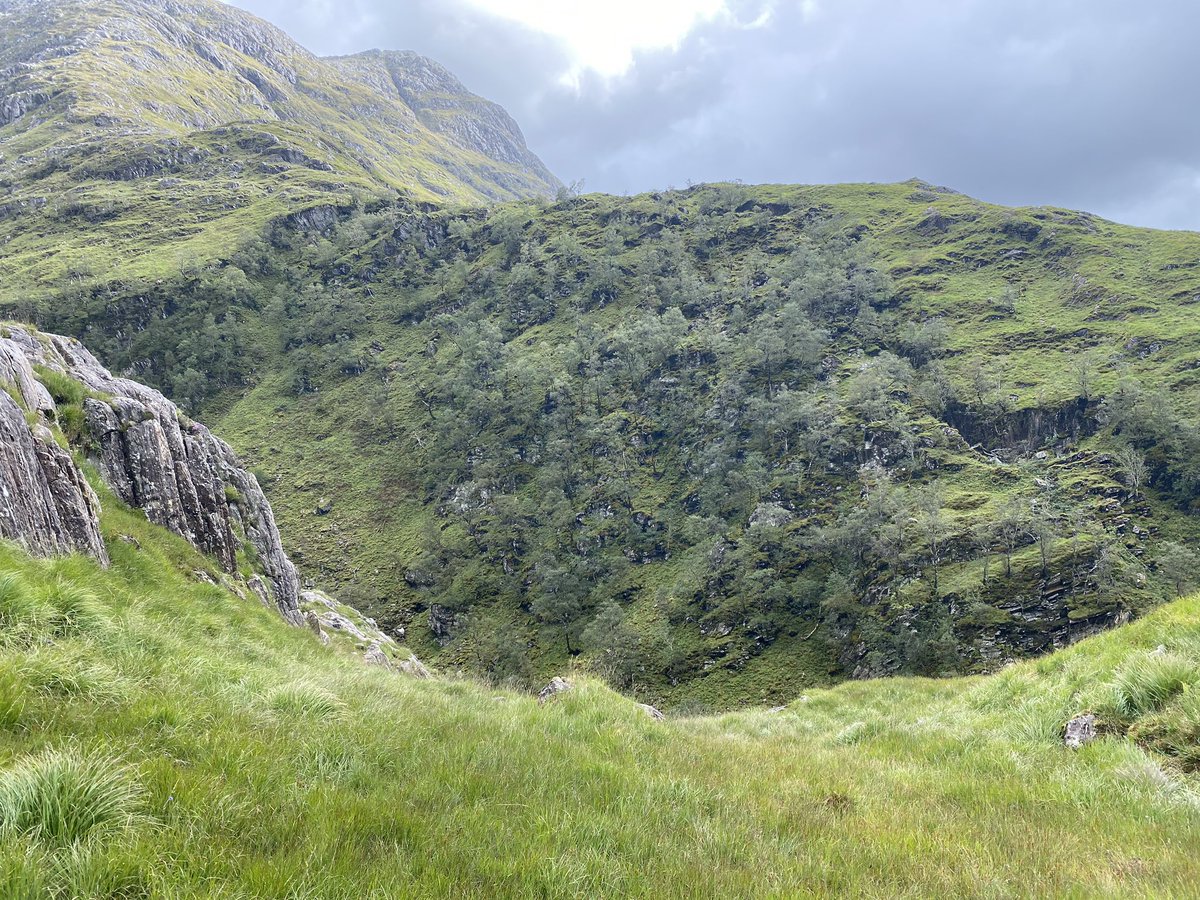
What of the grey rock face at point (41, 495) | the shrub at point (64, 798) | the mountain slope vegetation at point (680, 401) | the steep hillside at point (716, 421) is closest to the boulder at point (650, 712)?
the shrub at point (64, 798)

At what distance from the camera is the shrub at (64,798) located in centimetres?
291

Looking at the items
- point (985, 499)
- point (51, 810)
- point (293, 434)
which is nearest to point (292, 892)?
point (51, 810)

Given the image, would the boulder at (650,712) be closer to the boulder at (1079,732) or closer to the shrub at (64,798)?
the boulder at (1079,732)

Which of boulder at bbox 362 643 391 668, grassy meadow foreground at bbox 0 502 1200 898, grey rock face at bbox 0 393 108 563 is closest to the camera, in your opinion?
grassy meadow foreground at bbox 0 502 1200 898

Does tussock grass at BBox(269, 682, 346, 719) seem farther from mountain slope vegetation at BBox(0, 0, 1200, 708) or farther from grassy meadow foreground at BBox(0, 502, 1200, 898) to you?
mountain slope vegetation at BBox(0, 0, 1200, 708)

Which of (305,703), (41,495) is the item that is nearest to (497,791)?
(305,703)

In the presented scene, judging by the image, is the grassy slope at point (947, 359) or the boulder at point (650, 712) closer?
the boulder at point (650, 712)

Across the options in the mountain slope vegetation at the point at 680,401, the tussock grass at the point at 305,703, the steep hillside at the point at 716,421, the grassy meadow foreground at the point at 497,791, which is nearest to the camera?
the grassy meadow foreground at the point at 497,791

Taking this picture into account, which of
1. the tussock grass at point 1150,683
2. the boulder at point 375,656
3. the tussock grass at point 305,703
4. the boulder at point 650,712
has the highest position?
the tussock grass at point 1150,683

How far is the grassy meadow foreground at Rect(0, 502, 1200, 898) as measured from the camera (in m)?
3.14

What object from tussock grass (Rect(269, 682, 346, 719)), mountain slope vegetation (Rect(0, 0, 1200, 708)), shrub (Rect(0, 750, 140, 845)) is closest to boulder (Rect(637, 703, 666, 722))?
tussock grass (Rect(269, 682, 346, 719))

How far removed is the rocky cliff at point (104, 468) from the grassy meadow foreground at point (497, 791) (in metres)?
3.21

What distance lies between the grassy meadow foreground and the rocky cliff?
10.5 feet

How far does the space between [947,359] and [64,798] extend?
115850mm
